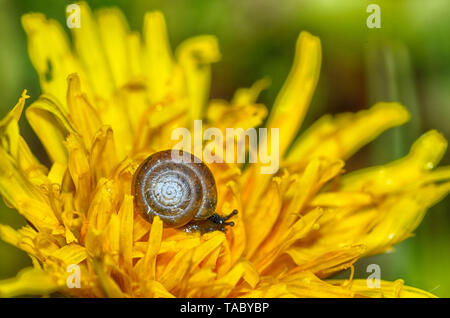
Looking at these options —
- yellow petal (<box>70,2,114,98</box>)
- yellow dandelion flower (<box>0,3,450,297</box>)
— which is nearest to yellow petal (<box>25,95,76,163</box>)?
yellow dandelion flower (<box>0,3,450,297</box>)

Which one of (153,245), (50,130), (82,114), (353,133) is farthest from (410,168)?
(50,130)

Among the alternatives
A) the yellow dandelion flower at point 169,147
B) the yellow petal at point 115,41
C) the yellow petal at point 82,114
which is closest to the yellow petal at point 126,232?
the yellow dandelion flower at point 169,147

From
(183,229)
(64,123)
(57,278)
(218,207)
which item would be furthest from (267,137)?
(57,278)

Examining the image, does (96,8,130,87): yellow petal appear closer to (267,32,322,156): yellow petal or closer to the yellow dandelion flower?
the yellow dandelion flower

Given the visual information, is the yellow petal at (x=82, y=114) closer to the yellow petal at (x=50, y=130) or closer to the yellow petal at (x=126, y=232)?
the yellow petal at (x=50, y=130)

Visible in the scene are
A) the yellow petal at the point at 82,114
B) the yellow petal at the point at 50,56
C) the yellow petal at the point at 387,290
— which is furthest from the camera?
the yellow petal at the point at 50,56

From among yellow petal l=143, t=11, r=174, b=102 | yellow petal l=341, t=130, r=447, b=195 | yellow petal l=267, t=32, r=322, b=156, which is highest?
yellow petal l=143, t=11, r=174, b=102

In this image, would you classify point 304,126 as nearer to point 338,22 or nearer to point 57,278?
point 338,22

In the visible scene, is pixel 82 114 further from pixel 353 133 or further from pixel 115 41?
pixel 353 133

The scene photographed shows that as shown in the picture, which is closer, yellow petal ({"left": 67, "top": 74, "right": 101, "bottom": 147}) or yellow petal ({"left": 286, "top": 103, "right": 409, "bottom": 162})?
yellow petal ({"left": 67, "top": 74, "right": 101, "bottom": 147})
